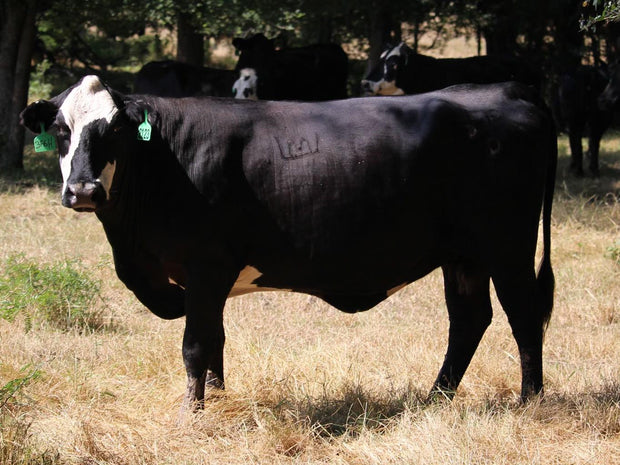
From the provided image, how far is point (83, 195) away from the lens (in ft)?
13.5

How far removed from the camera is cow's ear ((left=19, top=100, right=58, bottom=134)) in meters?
4.38

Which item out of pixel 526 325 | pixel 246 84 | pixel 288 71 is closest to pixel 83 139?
pixel 526 325

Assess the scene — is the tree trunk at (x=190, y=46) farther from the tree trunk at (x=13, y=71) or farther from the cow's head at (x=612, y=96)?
the cow's head at (x=612, y=96)

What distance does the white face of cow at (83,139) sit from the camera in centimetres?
413

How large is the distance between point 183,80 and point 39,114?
1108cm

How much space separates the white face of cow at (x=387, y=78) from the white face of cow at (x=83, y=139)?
31.4 ft

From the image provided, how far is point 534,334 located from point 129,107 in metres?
2.66

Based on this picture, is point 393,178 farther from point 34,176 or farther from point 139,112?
point 34,176

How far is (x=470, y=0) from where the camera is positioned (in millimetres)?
17094

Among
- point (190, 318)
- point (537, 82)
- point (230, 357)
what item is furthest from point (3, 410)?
point (537, 82)

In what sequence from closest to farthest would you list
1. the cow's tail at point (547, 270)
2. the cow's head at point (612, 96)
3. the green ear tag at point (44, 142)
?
the green ear tag at point (44, 142) < the cow's tail at point (547, 270) < the cow's head at point (612, 96)

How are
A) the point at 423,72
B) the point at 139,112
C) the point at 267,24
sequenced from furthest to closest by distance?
the point at 267,24 < the point at 423,72 < the point at 139,112

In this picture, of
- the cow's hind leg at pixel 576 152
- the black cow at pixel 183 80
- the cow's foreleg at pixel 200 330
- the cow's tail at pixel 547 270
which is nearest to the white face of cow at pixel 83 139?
the cow's foreleg at pixel 200 330

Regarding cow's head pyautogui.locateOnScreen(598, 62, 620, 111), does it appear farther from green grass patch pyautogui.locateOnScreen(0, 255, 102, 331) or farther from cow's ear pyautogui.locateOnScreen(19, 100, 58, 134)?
cow's ear pyautogui.locateOnScreen(19, 100, 58, 134)
